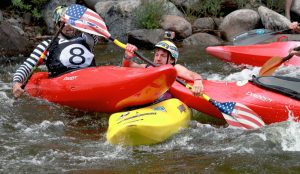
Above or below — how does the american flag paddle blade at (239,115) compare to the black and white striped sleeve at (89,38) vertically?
below

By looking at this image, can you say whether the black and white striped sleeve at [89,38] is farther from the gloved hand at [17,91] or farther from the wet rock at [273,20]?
the wet rock at [273,20]

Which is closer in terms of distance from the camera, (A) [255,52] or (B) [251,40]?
(A) [255,52]

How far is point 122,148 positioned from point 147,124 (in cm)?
29

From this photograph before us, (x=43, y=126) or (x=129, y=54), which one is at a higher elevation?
(x=129, y=54)

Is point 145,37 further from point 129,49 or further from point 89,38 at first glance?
point 129,49

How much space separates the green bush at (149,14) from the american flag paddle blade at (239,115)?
5.55 m

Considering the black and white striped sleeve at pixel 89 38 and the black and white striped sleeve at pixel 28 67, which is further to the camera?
the black and white striped sleeve at pixel 89 38

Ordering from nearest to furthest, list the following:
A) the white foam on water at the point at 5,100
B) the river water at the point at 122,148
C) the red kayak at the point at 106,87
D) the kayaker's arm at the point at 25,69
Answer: the river water at the point at 122,148, the red kayak at the point at 106,87, the kayaker's arm at the point at 25,69, the white foam on water at the point at 5,100

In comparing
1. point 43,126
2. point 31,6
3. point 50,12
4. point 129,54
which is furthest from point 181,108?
point 31,6

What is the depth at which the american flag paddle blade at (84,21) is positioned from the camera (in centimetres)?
538

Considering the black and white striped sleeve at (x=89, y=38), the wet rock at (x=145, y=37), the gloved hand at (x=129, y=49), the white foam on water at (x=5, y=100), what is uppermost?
the gloved hand at (x=129, y=49)

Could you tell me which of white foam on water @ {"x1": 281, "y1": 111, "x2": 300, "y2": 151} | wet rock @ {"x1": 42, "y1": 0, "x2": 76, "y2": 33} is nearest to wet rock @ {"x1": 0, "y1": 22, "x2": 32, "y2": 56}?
wet rock @ {"x1": 42, "y1": 0, "x2": 76, "y2": 33}

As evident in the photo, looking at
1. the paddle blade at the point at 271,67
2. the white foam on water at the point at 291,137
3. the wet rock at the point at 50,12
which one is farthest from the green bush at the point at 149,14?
the white foam on water at the point at 291,137

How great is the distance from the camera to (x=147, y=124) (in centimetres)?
414
